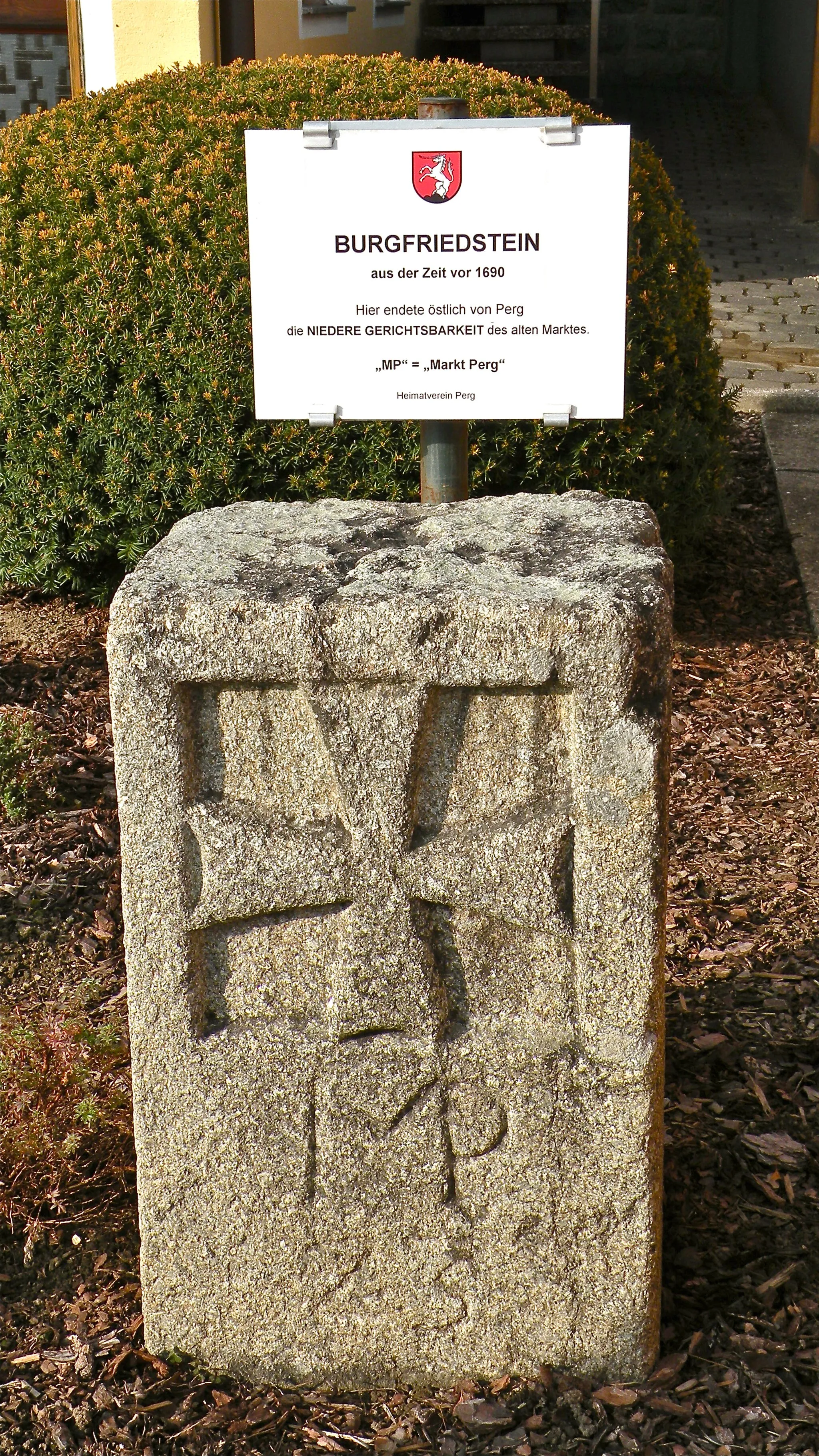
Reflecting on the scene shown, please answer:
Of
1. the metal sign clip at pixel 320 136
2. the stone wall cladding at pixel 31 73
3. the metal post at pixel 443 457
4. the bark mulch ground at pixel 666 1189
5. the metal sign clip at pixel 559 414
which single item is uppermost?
the stone wall cladding at pixel 31 73

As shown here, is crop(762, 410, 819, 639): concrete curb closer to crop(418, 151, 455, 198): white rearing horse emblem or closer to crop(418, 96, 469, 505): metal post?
crop(418, 96, 469, 505): metal post

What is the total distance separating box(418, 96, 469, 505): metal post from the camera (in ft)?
10.1

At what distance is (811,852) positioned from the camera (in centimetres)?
376

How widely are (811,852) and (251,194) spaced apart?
2008 millimetres

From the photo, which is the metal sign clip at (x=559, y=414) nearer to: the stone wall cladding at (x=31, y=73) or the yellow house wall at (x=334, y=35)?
the yellow house wall at (x=334, y=35)

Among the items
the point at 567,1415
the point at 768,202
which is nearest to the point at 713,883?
the point at 567,1415

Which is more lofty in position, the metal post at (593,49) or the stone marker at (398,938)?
the metal post at (593,49)

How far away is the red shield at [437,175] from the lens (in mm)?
2822

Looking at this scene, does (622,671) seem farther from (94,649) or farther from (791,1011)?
(94,649)

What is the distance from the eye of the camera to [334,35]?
8.91 meters

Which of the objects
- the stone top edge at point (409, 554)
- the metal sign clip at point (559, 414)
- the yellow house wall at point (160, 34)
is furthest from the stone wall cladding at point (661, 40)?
the stone top edge at point (409, 554)

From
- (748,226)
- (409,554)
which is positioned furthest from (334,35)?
(409,554)

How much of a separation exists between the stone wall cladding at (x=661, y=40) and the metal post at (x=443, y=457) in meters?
15.6

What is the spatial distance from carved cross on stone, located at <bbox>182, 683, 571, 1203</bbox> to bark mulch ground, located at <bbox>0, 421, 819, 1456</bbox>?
39 centimetres
